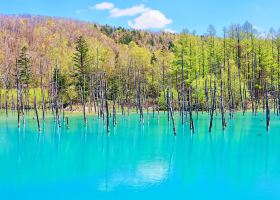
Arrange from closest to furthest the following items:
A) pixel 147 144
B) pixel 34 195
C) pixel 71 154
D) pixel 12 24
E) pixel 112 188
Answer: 1. pixel 34 195
2. pixel 112 188
3. pixel 71 154
4. pixel 147 144
5. pixel 12 24

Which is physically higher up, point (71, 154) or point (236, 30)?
point (236, 30)

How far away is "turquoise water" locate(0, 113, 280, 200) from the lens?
17.2 m

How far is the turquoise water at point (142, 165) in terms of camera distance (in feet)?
56.5

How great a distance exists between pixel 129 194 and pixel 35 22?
179 m

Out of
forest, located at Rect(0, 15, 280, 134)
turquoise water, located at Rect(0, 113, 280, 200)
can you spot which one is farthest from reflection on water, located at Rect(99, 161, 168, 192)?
forest, located at Rect(0, 15, 280, 134)

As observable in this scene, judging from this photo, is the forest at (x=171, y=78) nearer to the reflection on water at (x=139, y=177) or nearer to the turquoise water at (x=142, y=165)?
the turquoise water at (x=142, y=165)

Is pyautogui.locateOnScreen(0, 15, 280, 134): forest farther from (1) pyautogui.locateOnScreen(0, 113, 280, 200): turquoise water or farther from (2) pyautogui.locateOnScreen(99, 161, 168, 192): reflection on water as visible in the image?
(2) pyautogui.locateOnScreen(99, 161, 168, 192): reflection on water

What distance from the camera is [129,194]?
16.8 meters

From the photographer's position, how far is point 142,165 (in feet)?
76.3

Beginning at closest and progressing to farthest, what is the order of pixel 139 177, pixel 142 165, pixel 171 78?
pixel 139 177
pixel 142 165
pixel 171 78

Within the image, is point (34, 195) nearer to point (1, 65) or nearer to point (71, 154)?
point (71, 154)

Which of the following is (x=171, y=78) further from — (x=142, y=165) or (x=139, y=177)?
(x=139, y=177)

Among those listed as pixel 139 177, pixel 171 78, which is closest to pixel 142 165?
pixel 139 177

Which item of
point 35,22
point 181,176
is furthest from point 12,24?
point 181,176
